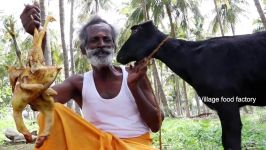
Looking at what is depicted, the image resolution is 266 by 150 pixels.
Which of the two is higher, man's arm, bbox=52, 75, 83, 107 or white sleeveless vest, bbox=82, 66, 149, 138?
man's arm, bbox=52, 75, 83, 107

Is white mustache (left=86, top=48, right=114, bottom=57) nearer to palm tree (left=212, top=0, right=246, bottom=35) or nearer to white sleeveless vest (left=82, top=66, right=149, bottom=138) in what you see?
white sleeveless vest (left=82, top=66, right=149, bottom=138)

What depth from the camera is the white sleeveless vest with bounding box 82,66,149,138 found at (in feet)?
9.39

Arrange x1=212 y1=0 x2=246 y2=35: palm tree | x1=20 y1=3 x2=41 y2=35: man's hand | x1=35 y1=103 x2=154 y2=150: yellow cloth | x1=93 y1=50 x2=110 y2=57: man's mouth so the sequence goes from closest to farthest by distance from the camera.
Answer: x1=20 y1=3 x2=41 y2=35: man's hand → x1=35 y1=103 x2=154 y2=150: yellow cloth → x1=93 y1=50 x2=110 y2=57: man's mouth → x1=212 y1=0 x2=246 y2=35: palm tree

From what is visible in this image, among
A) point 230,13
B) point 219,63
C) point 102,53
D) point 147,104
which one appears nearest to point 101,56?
point 102,53

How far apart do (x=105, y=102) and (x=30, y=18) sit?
868 mm

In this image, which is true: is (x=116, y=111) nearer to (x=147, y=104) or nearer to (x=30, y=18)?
(x=147, y=104)

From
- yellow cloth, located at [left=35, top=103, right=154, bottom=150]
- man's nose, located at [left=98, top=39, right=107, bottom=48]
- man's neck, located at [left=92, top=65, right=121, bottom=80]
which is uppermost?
man's nose, located at [left=98, top=39, right=107, bottom=48]

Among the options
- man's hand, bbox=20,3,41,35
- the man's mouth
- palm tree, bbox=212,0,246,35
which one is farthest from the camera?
palm tree, bbox=212,0,246,35

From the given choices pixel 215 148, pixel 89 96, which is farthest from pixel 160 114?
pixel 215 148

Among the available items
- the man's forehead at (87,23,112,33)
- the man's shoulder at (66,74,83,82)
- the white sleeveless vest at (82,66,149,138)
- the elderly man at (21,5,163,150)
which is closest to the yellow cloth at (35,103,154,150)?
the elderly man at (21,5,163,150)

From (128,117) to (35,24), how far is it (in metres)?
1.01

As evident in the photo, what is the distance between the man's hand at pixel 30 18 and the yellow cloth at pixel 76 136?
0.57 metres

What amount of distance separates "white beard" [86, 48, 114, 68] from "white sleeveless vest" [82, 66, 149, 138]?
0.17 m

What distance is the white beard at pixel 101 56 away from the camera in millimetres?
2824
